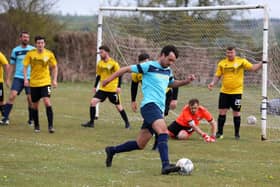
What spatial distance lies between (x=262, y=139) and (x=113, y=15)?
647 centimetres

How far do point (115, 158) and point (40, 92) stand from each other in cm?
408

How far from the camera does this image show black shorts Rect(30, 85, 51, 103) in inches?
604

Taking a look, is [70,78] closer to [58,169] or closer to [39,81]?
[39,81]

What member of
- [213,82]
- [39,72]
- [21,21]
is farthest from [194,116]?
[21,21]

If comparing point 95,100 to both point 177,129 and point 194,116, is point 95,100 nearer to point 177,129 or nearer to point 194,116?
point 177,129

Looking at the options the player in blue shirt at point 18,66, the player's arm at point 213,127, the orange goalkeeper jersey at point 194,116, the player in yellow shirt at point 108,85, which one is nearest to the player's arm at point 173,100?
the orange goalkeeper jersey at point 194,116

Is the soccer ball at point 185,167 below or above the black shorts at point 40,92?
below

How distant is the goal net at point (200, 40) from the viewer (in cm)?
1727

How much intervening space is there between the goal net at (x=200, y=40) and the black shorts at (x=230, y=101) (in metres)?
1.14

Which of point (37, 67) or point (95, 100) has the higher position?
point (37, 67)

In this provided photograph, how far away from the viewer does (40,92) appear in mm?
15438

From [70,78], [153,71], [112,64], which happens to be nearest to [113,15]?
[112,64]

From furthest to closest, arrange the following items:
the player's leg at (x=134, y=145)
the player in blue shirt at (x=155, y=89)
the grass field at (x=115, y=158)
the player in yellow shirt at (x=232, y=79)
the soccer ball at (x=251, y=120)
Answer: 1. the soccer ball at (x=251, y=120)
2. the player in yellow shirt at (x=232, y=79)
3. the player's leg at (x=134, y=145)
4. the player in blue shirt at (x=155, y=89)
5. the grass field at (x=115, y=158)

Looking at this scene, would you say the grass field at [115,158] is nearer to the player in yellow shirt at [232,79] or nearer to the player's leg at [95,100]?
the player's leg at [95,100]
